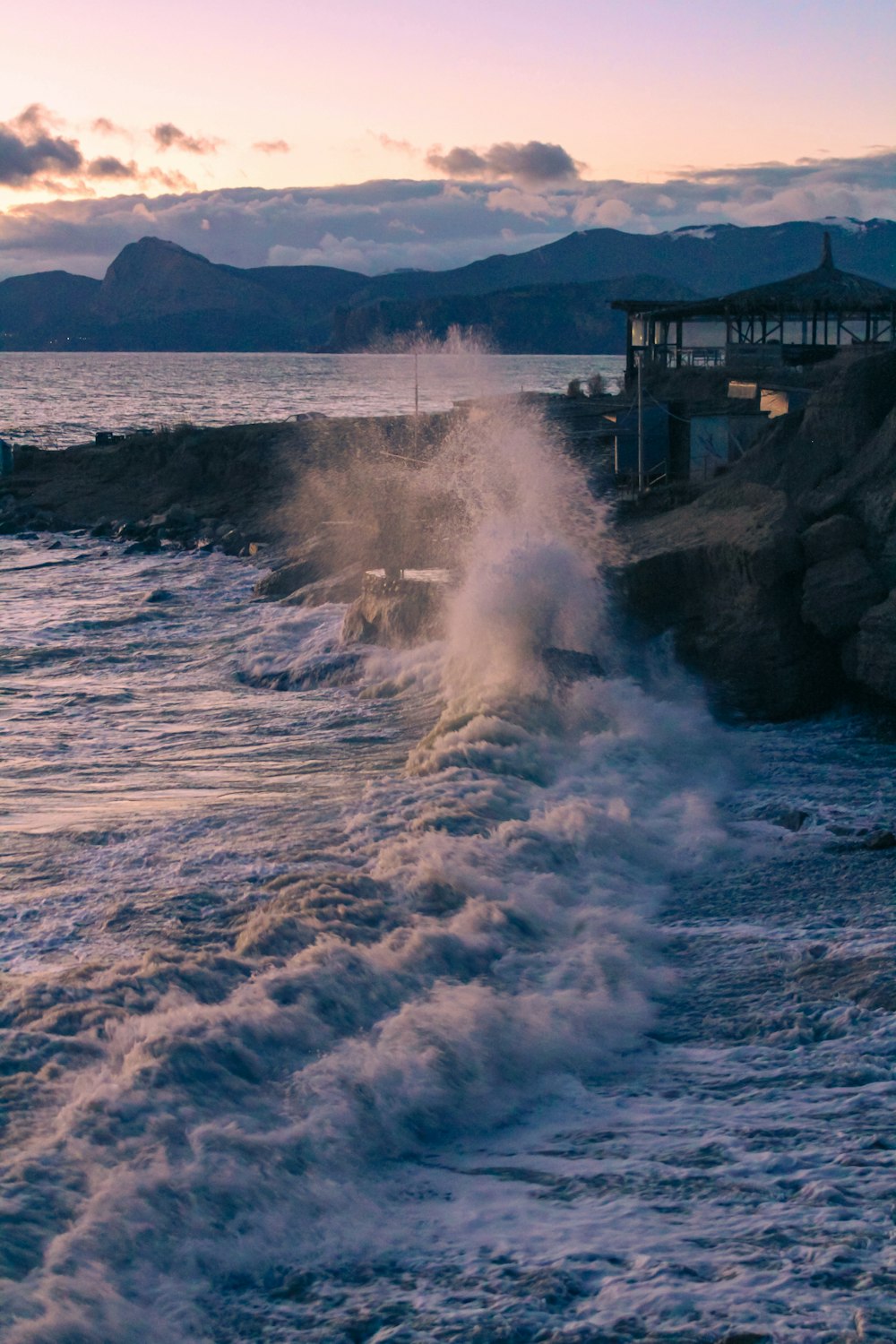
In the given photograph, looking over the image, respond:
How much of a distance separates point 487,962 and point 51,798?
4.72 m

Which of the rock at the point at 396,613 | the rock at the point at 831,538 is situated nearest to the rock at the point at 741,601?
the rock at the point at 831,538

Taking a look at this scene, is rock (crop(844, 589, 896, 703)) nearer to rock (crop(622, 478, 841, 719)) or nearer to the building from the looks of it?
rock (crop(622, 478, 841, 719))

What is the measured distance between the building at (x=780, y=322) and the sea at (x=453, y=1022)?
19.3 meters

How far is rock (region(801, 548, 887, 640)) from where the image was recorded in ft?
40.9

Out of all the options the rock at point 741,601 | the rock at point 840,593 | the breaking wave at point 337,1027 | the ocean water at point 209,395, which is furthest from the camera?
the ocean water at point 209,395

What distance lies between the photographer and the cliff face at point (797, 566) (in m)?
12.6

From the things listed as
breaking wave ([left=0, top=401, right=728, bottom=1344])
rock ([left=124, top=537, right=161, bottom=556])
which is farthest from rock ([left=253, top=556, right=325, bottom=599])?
breaking wave ([left=0, top=401, right=728, bottom=1344])

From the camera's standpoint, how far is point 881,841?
8.70 metres

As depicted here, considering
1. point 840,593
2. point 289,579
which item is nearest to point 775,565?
point 840,593

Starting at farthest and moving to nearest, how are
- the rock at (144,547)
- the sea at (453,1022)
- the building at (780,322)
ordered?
the building at (780,322)
the rock at (144,547)
the sea at (453,1022)

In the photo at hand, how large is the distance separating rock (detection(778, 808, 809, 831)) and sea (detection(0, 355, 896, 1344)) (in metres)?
0.10

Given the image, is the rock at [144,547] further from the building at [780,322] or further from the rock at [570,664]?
the rock at [570,664]

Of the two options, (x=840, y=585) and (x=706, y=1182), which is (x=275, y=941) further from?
(x=840, y=585)

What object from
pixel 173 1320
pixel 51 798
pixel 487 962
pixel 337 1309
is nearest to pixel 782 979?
pixel 487 962
